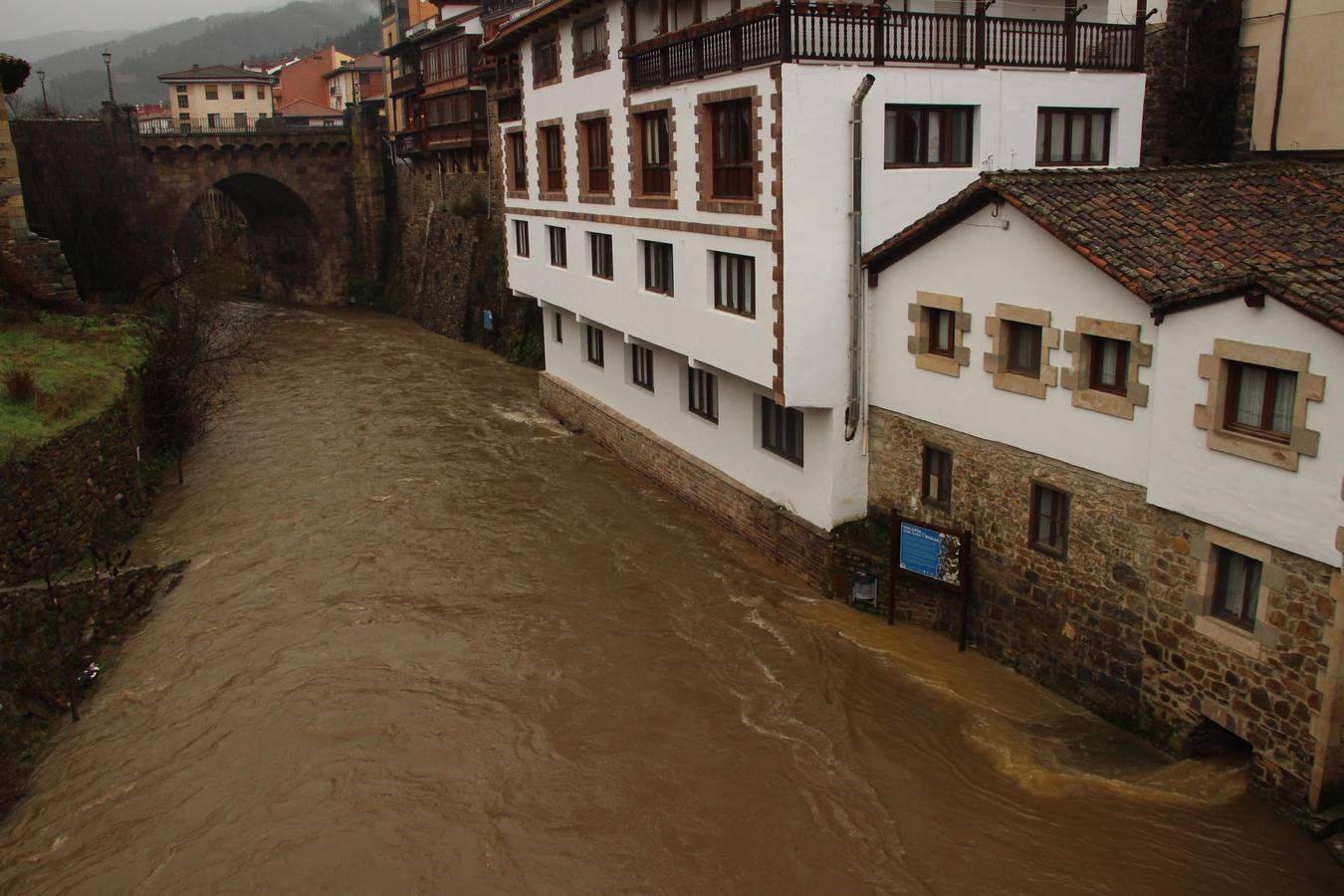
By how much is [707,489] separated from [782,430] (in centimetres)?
285

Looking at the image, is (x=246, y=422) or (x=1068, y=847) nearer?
(x=1068, y=847)

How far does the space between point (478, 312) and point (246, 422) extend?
41.3 ft

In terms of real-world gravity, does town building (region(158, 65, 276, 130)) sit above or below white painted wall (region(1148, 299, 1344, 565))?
above

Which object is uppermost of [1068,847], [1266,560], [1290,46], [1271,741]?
[1290,46]

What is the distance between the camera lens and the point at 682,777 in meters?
12.2

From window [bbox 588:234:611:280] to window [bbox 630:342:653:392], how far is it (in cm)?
165

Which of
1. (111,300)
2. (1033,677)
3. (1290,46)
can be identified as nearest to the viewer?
(1033,677)

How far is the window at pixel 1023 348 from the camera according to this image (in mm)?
13461

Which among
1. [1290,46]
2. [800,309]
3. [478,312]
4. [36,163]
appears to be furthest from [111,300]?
[1290,46]

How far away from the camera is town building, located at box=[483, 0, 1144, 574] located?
50.6 ft

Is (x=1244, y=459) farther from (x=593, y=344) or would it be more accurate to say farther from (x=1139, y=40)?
(x=593, y=344)

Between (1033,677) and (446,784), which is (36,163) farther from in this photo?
(1033,677)

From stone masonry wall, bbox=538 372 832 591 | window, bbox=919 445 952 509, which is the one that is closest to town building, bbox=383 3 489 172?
stone masonry wall, bbox=538 372 832 591

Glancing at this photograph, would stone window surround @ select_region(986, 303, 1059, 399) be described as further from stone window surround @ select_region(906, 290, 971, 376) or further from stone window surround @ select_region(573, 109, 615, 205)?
stone window surround @ select_region(573, 109, 615, 205)
